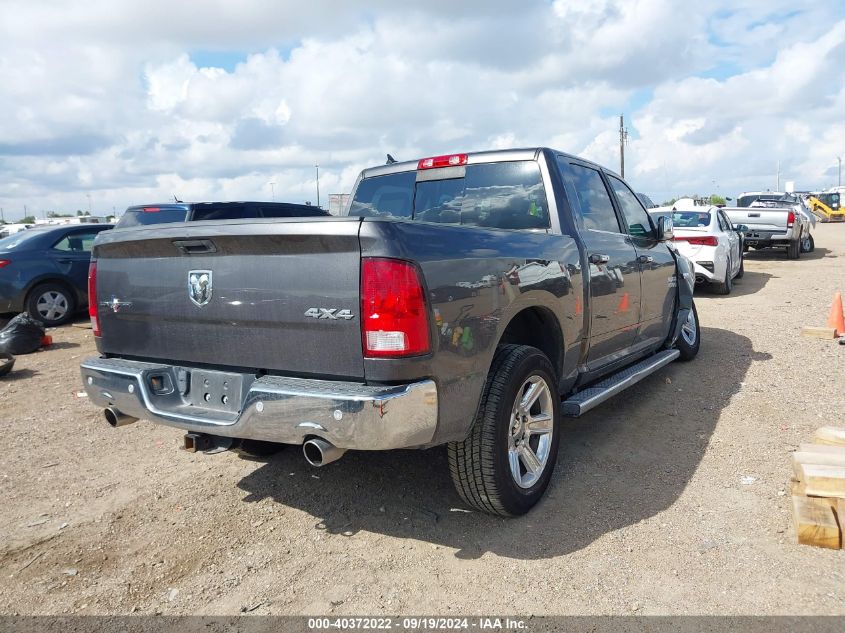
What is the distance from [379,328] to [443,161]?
7.43 ft

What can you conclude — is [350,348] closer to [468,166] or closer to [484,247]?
[484,247]

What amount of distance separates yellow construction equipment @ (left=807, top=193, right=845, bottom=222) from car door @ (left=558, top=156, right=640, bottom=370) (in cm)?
4634

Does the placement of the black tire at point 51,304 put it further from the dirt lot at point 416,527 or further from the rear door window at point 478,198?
the rear door window at point 478,198

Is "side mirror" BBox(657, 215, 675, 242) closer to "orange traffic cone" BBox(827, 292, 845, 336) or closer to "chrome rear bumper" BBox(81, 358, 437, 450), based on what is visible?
"chrome rear bumper" BBox(81, 358, 437, 450)

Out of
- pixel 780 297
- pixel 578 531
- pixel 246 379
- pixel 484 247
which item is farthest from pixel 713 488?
pixel 780 297

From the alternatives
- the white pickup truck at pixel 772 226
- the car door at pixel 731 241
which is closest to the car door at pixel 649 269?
the car door at pixel 731 241

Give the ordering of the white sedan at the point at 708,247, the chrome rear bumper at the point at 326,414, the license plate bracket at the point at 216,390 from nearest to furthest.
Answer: the chrome rear bumper at the point at 326,414, the license plate bracket at the point at 216,390, the white sedan at the point at 708,247

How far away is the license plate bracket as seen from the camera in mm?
2998

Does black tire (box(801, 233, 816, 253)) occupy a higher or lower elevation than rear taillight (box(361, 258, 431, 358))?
lower

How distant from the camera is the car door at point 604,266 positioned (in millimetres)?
4230

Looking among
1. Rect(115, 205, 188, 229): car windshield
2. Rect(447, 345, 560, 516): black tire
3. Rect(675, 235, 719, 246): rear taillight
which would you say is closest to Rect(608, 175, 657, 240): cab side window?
Rect(447, 345, 560, 516): black tire

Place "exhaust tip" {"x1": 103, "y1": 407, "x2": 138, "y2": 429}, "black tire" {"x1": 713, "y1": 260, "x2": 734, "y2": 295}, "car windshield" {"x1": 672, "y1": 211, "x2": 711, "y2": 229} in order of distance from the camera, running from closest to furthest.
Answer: "exhaust tip" {"x1": 103, "y1": 407, "x2": 138, "y2": 429} < "black tire" {"x1": 713, "y1": 260, "x2": 734, "y2": 295} < "car windshield" {"x1": 672, "y1": 211, "x2": 711, "y2": 229}

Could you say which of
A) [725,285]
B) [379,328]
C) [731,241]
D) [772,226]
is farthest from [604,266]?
[772,226]

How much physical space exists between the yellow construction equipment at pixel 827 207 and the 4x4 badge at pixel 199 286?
161 feet
